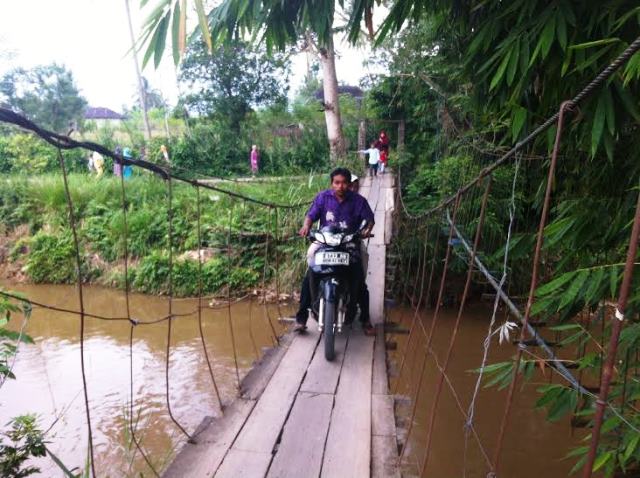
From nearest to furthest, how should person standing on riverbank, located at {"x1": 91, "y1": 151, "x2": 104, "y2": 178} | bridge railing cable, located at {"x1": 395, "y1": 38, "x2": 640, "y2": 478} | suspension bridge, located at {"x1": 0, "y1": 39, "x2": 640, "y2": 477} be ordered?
bridge railing cable, located at {"x1": 395, "y1": 38, "x2": 640, "y2": 478}, suspension bridge, located at {"x1": 0, "y1": 39, "x2": 640, "y2": 477}, person standing on riverbank, located at {"x1": 91, "y1": 151, "x2": 104, "y2": 178}

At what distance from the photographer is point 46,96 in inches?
510

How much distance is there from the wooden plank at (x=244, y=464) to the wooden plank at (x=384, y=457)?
0.34 metres

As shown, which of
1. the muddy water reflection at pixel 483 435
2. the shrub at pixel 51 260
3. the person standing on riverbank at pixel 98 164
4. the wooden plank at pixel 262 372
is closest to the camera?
the wooden plank at pixel 262 372

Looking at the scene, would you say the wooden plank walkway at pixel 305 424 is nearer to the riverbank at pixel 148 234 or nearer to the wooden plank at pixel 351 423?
the wooden plank at pixel 351 423

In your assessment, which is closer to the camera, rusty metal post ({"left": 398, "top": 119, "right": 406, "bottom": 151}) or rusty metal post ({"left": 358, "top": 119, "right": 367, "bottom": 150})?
rusty metal post ({"left": 398, "top": 119, "right": 406, "bottom": 151})

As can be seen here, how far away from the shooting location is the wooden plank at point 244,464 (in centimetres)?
143

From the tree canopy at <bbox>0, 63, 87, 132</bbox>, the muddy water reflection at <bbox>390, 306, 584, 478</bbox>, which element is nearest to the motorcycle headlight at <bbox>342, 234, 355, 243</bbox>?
the muddy water reflection at <bbox>390, 306, 584, 478</bbox>

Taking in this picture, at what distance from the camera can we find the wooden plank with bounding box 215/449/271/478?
4.68 feet

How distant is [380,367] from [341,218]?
0.84 m

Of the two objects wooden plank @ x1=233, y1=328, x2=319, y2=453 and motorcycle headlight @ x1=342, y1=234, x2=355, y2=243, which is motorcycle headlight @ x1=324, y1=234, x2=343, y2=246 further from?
wooden plank @ x1=233, y1=328, x2=319, y2=453

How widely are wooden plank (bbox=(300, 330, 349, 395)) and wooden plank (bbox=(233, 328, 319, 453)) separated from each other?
0.03 m

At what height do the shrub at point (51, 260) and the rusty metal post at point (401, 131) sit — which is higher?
the rusty metal post at point (401, 131)

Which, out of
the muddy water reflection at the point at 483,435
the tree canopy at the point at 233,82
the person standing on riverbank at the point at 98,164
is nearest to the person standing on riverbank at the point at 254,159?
the tree canopy at the point at 233,82

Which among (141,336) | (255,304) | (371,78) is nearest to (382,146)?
(371,78)
